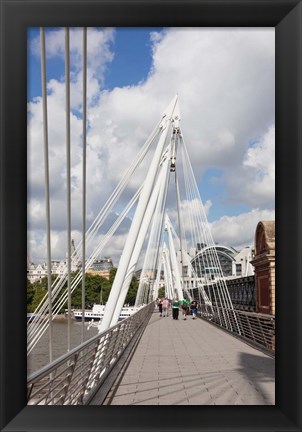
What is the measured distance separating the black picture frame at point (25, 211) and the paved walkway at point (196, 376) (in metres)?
3.08

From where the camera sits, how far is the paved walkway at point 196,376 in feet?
17.6

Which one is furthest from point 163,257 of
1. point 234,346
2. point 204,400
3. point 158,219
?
point 204,400

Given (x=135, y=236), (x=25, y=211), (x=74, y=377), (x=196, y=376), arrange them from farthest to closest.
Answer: (x=135, y=236) < (x=196, y=376) < (x=74, y=377) < (x=25, y=211)

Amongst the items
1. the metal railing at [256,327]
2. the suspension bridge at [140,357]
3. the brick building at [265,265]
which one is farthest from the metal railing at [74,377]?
the brick building at [265,265]

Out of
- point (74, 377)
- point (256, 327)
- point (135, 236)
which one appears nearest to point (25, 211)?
point (74, 377)

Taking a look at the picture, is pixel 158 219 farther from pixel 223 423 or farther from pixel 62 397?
pixel 223 423

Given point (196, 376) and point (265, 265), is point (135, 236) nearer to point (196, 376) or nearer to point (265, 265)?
point (196, 376)

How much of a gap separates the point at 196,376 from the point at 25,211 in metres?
5.32

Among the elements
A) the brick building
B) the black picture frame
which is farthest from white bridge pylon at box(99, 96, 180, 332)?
the black picture frame

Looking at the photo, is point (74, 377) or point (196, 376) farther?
point (196, 376)

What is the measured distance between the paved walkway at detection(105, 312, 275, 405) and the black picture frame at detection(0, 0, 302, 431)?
3.08 m

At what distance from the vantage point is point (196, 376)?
22.5ft

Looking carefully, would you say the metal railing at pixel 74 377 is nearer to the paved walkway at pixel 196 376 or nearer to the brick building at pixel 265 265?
the paved walkway at pixel 196 376
